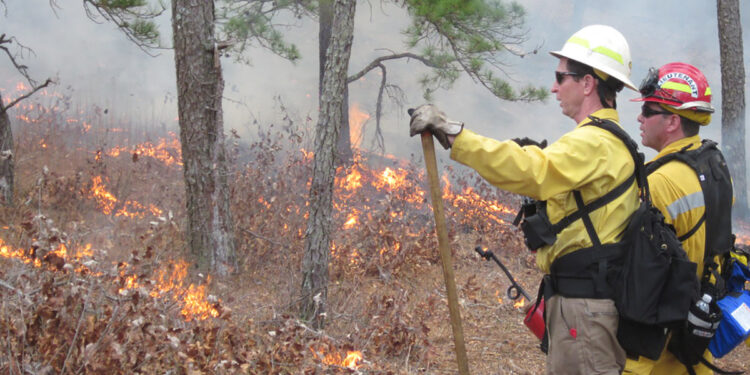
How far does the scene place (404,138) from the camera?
20.2m

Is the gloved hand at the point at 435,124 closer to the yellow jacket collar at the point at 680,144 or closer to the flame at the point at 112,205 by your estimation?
the yellow jacket collar at the point at 680,144

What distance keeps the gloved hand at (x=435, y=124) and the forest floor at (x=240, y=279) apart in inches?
64.1

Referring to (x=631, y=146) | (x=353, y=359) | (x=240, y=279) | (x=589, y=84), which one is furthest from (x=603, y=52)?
(x=240, y=279)

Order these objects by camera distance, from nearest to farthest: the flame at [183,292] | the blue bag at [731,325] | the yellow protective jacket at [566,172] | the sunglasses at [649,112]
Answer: the yellow protective jacket at [566,172], the blue bag at [731,325], the sunglasses at [649,112], the flame at [183,292]

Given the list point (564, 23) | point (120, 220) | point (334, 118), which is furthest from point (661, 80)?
point (564, 23)

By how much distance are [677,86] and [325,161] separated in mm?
2600

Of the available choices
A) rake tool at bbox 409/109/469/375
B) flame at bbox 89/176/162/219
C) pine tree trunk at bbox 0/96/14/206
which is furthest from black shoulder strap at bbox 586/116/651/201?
pine tree trunk at bbox 0/96/14/206

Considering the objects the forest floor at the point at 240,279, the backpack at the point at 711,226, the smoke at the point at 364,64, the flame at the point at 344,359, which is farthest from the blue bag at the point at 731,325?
the smoke at the point at 364,64

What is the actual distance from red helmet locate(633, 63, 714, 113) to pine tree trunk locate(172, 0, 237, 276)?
4.01m

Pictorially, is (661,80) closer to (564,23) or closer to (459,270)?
(459,270)

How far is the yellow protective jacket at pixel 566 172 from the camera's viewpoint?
2.09 m

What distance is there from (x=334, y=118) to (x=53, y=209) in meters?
4.55

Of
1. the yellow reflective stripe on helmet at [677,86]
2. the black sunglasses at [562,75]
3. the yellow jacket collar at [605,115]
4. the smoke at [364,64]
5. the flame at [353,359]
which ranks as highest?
the smoke at [364,64]

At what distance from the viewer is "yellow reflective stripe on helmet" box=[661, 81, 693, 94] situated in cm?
298
